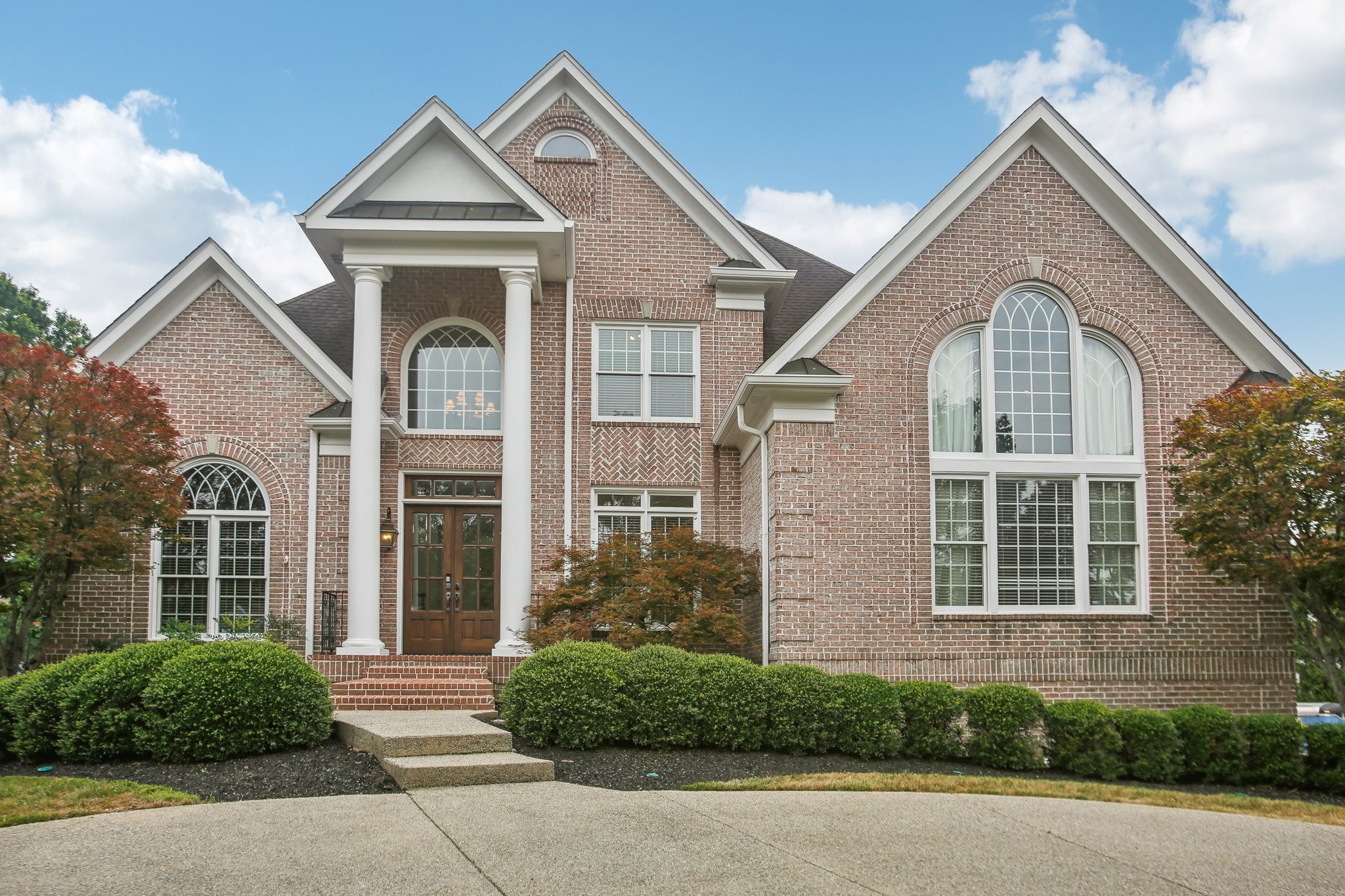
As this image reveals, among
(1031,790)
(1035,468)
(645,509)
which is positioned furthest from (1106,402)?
(1031,790)

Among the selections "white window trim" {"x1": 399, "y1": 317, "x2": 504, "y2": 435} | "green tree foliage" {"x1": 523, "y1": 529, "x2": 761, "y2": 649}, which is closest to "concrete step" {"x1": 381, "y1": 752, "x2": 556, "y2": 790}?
"green tree foliage" {"x1": 523, "y1": 529, "x2": 761, "y2": 649}

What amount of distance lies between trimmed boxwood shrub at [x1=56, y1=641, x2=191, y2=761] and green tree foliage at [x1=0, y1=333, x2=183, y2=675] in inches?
157

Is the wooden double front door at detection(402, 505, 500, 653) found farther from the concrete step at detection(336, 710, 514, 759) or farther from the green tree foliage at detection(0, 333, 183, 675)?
the concrete step at detection(336, 710, 514, 759)

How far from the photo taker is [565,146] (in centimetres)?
1733

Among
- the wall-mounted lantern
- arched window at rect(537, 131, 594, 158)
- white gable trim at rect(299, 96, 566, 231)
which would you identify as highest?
arched window at rect(537, 131, 594, 158)

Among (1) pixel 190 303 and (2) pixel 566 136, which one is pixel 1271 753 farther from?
(1) pixel 190 303

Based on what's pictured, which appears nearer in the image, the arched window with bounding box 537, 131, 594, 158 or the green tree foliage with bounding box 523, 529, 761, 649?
the green tree foliage with bounding box 523, 529, 761, 649

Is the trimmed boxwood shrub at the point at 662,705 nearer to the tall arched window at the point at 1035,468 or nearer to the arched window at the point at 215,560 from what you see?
the tall arched window at the point at 1035,468

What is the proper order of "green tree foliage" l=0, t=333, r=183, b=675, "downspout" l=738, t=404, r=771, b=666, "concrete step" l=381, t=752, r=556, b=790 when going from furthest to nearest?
"downspout" l=738, t=404, r=771, b=666 < "green tree foliage" l=0, t=333, r=183, b=675 < "concrete step" l=381, t=752, r=556, b=790

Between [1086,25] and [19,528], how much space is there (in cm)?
1494

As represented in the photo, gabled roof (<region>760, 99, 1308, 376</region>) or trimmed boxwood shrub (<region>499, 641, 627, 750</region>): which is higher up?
gabled roof (<region>760, 99, 1308, 376</region>)

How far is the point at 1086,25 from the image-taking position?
49.8 feet

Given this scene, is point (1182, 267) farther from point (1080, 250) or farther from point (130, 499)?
point (130, 499)

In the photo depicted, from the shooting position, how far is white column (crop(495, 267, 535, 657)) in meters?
14.6
